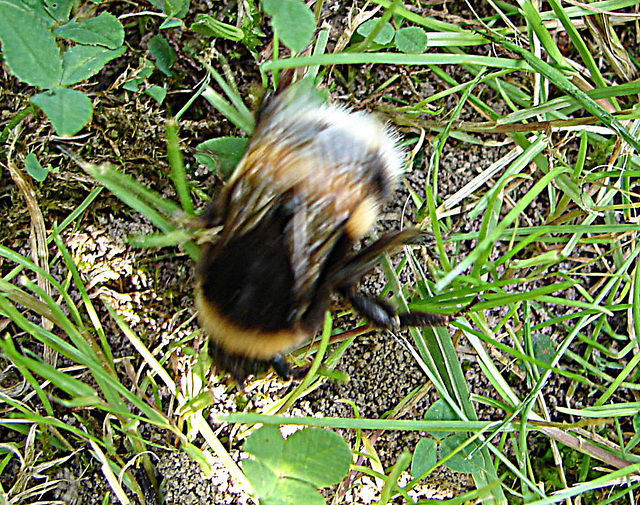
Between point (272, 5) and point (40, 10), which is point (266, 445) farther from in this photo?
point (40, 10)

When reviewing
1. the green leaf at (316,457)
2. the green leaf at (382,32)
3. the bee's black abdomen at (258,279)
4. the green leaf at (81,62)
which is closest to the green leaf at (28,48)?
the green leaf at (81,62)

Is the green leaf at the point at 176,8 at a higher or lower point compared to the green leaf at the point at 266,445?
higher

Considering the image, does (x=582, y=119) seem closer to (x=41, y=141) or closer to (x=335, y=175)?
(x=335, y=175)

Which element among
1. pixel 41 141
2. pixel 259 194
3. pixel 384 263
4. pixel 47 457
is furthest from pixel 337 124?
pixel 47 457

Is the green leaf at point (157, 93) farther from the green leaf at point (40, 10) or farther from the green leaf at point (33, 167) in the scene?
the green leaf at point (33, 167)

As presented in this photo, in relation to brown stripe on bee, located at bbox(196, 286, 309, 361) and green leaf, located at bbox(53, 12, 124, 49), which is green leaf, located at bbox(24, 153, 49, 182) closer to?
green leaf, located at bbox(53, 12, 124, 49)
